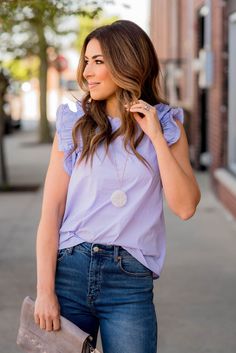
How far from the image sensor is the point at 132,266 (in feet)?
8.91

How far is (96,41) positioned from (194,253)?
233 inches

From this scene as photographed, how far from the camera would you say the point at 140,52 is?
2.73 meters

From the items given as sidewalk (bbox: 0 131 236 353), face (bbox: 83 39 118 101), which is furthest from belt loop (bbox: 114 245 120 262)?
sidewalk (bbox: 0 131 236 353)

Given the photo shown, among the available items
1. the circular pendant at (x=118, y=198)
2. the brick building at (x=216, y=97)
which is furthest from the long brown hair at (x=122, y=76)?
the brick building at (x=216, y=97)

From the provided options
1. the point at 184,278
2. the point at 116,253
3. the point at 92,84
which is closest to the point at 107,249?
the point at 116,253

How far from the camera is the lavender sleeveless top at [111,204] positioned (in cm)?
271

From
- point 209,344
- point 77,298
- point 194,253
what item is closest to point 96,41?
point 77,298

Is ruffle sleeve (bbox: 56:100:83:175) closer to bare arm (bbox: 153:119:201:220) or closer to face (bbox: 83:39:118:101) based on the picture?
face (bbox: 83:39:118:101)

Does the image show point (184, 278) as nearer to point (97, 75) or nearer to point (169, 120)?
point (169, 120)

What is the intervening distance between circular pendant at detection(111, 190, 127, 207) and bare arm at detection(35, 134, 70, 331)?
0.54 ft

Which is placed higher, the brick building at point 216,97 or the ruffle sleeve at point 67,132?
the ruffle sleeve at point 67,132

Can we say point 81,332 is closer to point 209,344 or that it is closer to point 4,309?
point 209,344

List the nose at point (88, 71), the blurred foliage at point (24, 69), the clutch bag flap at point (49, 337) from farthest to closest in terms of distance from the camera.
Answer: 1. the blurred foliage at point (24, 69)
2. the nose at point (88, 71)
3. the clutch bag flap at point (49, 337)

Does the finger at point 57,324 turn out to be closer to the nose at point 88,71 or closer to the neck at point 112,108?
the neck at point 112,108
